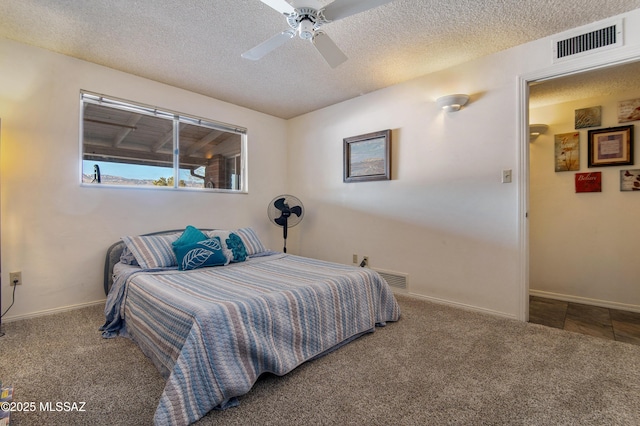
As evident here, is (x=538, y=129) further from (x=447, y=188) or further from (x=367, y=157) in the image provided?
(x=367, y=157)

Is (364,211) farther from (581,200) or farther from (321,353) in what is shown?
(581,200)

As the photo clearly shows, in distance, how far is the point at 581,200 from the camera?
124 inches

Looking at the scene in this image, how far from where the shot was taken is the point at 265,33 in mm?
2309

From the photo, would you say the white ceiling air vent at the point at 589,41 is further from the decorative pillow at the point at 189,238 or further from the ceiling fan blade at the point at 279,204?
the decorative pillow at the point at 189,238

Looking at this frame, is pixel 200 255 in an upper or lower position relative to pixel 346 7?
lower

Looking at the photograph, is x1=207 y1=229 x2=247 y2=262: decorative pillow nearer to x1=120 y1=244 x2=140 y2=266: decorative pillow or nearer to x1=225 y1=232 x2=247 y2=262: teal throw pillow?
x1=225 y1=232 x2=247 y2=262: teal throw pillow

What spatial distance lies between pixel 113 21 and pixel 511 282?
3865 mm

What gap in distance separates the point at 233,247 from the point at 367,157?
6.23 ft

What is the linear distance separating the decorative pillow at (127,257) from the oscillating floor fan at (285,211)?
1659 mm

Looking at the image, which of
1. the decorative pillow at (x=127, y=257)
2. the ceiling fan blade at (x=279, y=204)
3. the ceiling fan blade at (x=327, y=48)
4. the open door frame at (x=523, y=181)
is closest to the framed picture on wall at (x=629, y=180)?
the open door frame at (x=523, y=181)

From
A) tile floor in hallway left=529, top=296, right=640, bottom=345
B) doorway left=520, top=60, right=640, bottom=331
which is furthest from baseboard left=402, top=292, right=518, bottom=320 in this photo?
doorway left=520, top=60, right=640, bottom=331

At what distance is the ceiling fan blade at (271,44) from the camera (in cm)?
190

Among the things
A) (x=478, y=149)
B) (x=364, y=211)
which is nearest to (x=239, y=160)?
(x=364, y=211)

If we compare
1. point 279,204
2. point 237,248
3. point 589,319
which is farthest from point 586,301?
point 237,248
